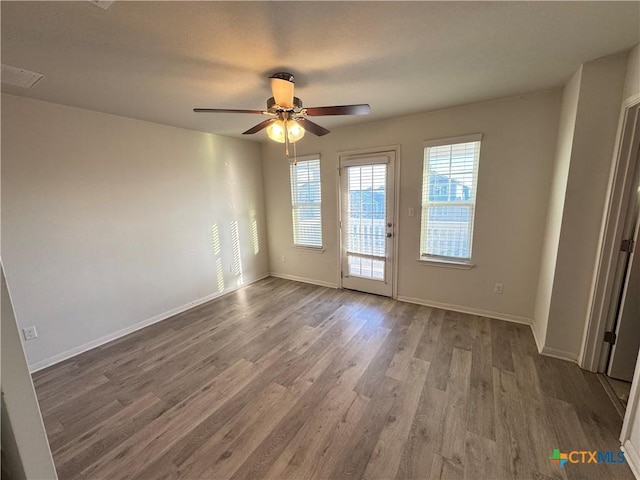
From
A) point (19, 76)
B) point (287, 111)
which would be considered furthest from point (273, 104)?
point (19, 76)

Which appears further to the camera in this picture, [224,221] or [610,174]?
[224,221]

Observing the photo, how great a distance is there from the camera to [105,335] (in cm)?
290

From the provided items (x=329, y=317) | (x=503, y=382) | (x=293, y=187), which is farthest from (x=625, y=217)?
(x=293, y=187)

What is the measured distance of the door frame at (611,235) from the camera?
1881 millimetres

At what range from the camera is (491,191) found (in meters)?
2.95

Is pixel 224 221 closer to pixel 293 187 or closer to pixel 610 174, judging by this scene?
pixel 293 187

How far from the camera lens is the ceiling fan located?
1.90m

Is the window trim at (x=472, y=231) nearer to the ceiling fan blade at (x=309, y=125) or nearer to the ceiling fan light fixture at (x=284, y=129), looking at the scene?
the ceiling fan blade at (x=309, y=125)

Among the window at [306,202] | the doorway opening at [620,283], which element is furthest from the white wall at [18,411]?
the window at [306,202]

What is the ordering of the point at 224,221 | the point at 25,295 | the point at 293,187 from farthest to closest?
the point at 293,187 → the point at 224,221 → the point at 25,295

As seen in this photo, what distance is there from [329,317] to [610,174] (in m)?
2.89

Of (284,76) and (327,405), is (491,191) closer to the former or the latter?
(284,76)

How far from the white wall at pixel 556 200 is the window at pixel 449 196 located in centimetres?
68

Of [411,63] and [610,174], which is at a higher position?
[411,63]
